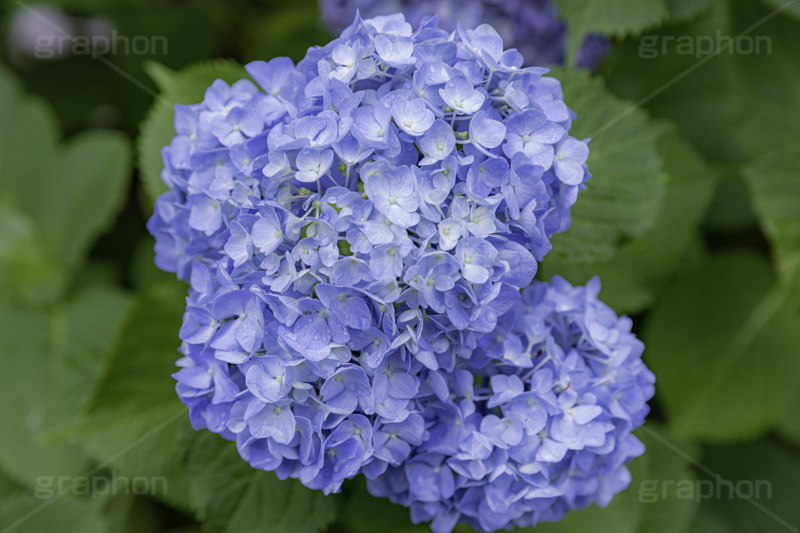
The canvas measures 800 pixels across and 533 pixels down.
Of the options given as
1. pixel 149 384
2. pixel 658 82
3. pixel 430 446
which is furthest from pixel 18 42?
pixel 430 446

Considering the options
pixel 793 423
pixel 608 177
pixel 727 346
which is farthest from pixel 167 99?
pixel 793 423

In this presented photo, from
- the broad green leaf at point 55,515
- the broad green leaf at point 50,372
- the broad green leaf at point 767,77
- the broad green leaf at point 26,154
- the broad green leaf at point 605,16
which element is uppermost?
the broad green leaf at point 605,16

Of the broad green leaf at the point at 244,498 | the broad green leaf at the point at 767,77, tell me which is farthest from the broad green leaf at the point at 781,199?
the broad green leaf at the point at 244,498

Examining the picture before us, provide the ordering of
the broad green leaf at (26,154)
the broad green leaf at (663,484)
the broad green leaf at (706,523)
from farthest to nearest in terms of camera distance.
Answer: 1. the broad green leaf at (26,154)
2. the broad green leaf at (706,523)
3. the broad green leaf at (663,484)

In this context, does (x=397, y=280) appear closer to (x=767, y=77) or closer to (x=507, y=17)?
(x=507, y=17)

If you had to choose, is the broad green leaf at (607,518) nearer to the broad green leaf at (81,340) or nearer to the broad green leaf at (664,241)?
the broad green leaf at (664,241)

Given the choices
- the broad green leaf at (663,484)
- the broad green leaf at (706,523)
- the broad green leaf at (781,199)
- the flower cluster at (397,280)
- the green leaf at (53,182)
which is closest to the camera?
the flower cluster at (397,280)

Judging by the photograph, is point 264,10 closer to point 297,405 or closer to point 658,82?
point 658,82

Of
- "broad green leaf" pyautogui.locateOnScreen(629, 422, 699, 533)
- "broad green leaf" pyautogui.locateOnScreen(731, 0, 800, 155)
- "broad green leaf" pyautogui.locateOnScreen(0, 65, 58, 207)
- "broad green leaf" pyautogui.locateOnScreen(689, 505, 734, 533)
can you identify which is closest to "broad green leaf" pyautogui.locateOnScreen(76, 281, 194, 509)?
"broad green leaf" pyautogui.locateOnScreen(0, 65, 58, 207)

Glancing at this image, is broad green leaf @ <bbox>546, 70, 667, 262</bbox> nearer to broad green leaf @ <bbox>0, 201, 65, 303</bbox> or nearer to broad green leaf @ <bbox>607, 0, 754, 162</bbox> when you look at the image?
broad green leaf @ <bbox>607, 0, 754, 162</bbox>
